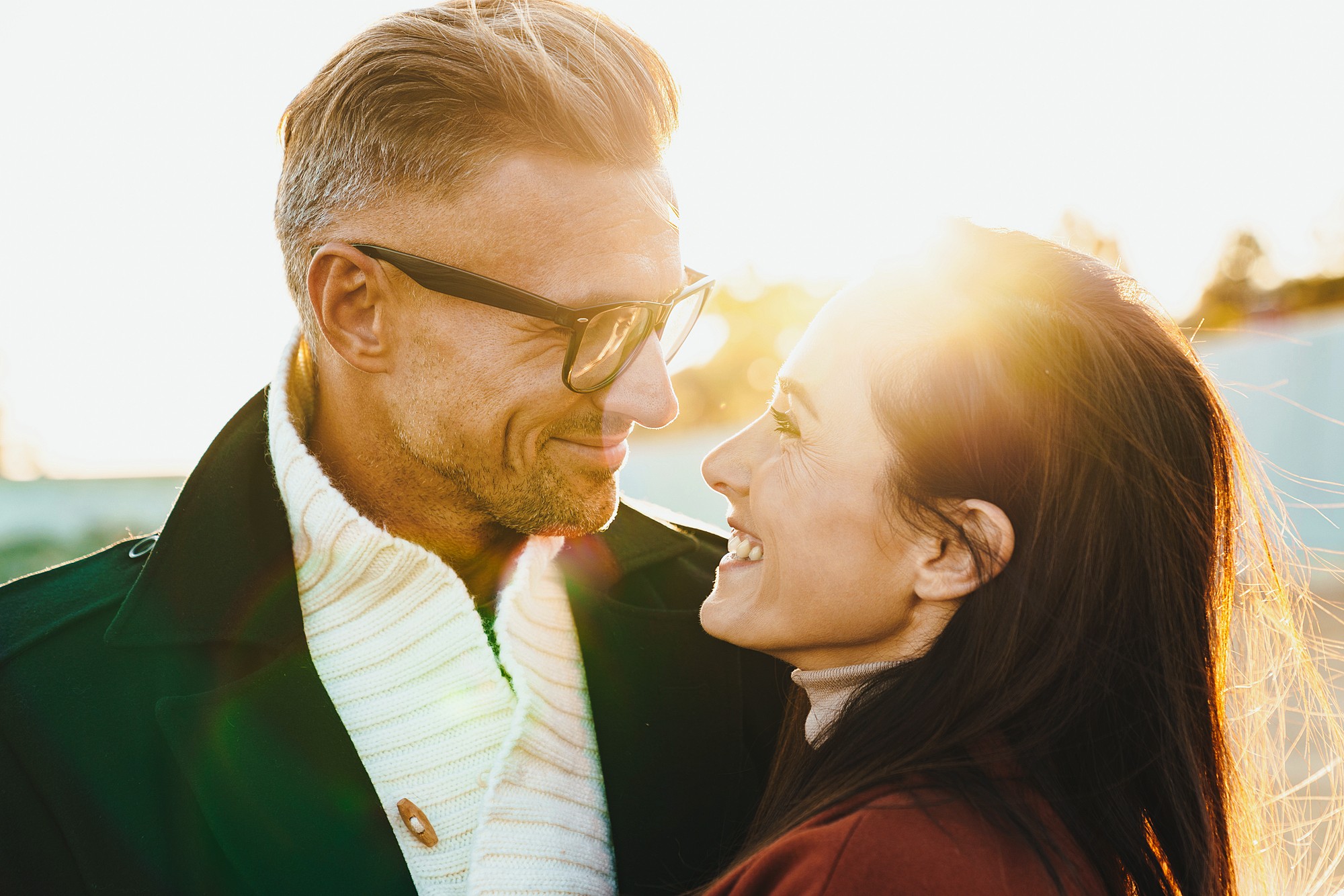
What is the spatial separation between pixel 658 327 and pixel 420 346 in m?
0.63

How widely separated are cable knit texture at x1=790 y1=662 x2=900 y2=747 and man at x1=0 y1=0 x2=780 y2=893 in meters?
0.44

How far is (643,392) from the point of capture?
7.79 ft

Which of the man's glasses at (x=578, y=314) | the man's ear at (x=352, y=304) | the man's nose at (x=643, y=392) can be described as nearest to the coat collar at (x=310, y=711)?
the man's ear at (x=352, y=304)

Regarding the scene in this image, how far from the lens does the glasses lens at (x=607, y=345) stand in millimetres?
2307

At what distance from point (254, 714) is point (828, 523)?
130cm

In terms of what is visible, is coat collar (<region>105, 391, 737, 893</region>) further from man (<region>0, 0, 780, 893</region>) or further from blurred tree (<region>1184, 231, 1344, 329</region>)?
blurred tree (<region>1184, 231, 1344, 329</region>)

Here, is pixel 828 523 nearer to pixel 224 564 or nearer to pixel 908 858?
pixel 908 858

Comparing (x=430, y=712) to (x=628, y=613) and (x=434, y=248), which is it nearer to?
(x=628, y=613)

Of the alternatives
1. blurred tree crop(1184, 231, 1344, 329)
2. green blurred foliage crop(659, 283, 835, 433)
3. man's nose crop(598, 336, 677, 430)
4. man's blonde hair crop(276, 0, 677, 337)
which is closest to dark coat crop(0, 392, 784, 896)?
man's nose crop(598, 336, 677, 430)

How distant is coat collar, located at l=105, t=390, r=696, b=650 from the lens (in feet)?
6.47

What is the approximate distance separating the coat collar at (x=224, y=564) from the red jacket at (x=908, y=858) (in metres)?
1.19

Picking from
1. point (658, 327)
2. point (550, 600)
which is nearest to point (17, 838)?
point (550, 600)

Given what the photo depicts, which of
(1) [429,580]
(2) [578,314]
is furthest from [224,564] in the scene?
(2) [578,314]

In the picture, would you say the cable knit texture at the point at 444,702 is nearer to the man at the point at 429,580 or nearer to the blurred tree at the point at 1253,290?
the man at the point at 429,580
